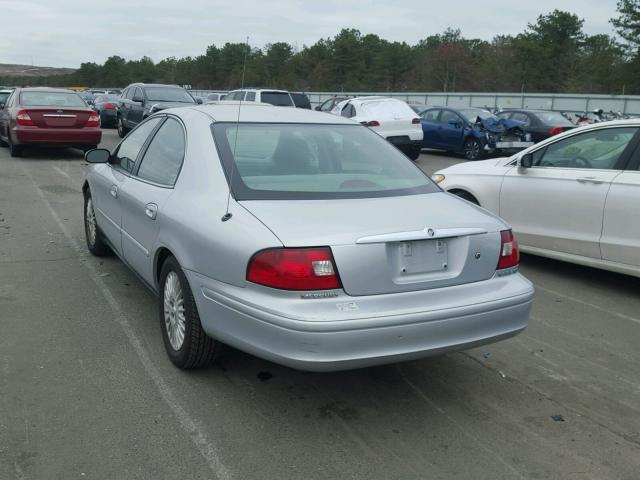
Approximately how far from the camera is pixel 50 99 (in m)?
15.1

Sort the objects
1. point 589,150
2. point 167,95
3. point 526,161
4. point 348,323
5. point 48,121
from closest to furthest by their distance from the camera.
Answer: point 348,323 < point 589,150 < point 526,161 < point 48,121 < point 167,95

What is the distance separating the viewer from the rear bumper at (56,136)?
47.6 ft

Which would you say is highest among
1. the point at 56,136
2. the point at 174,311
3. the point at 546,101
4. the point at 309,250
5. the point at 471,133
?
the point at 546,101

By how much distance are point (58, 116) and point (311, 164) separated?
12.1m

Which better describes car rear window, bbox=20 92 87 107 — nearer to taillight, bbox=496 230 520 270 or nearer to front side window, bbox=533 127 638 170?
front side window, bbox=533 127 638 170

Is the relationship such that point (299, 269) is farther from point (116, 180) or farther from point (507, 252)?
point (116, 180)

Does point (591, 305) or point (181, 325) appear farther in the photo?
point (591, 305)

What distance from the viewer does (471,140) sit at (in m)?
18.2

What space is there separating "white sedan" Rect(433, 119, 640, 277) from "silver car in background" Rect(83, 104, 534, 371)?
7.77 feet

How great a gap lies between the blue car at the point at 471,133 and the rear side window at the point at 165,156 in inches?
523

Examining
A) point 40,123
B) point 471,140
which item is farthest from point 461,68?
point 40,123

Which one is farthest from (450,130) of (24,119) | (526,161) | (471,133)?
(526,161)

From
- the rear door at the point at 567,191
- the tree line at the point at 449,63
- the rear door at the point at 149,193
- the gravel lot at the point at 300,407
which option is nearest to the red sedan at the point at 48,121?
the gravel lot at the point at 300,407

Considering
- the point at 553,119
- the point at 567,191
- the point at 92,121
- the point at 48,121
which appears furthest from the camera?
the point at 553,119
